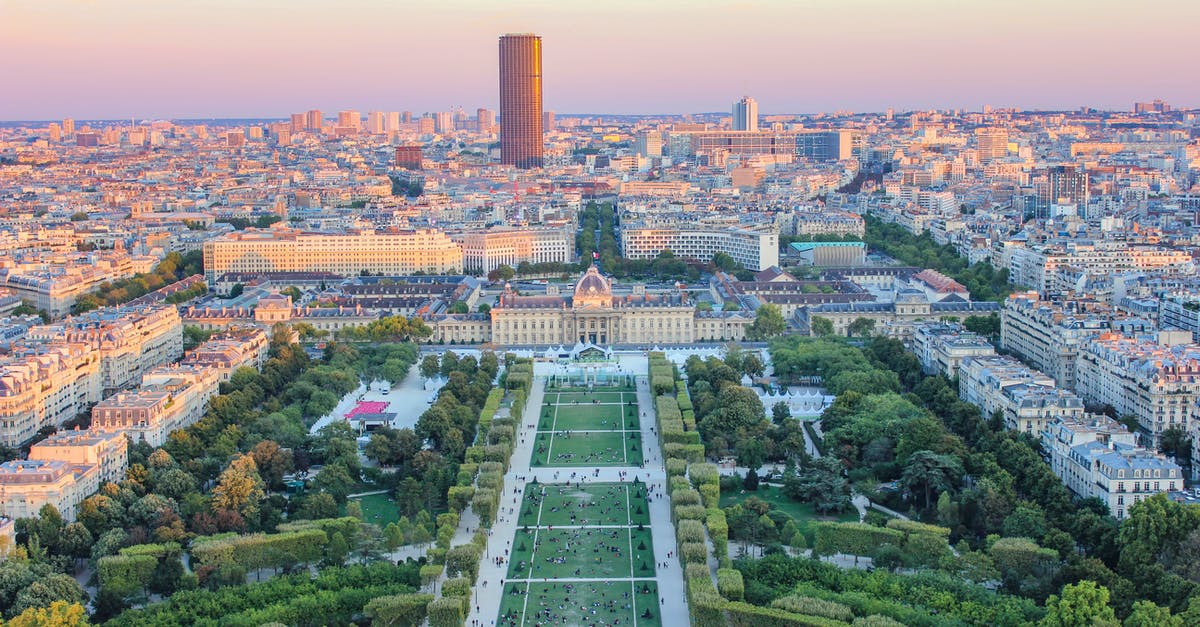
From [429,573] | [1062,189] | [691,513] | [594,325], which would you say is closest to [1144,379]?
[691,513]

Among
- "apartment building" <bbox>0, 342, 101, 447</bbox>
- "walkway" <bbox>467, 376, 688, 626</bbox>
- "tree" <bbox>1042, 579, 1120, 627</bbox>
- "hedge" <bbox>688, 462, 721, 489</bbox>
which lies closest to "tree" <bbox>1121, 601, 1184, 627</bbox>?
"tree" <bbox>1042, 579, 1120, 627</bbox>

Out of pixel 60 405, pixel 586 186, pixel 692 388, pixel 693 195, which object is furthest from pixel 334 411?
pixel 586 186

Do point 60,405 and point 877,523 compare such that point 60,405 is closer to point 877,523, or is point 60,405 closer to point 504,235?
point 877,523

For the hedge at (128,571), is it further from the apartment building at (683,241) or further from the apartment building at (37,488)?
the apartment building at (683,241)

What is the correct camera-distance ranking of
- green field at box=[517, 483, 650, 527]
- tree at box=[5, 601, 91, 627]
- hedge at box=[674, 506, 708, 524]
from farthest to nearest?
green field at box=[517, 483, 650, 527] < hedge at box=[674, 506, 708, 524] < tree at box=[5, 601, 91, 627]

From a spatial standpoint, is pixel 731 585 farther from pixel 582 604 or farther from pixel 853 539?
pixel 853 539

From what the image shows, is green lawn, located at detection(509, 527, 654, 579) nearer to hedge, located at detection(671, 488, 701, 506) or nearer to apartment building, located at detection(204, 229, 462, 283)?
hedge, located at detection(671, 488, 701, 506)
